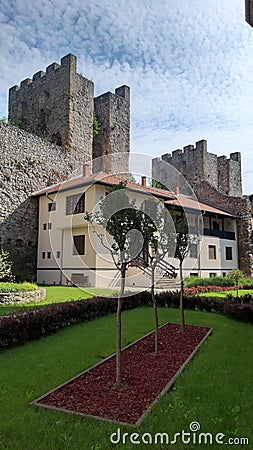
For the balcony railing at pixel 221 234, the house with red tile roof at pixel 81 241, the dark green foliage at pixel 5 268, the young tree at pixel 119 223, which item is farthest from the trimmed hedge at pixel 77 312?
the balcony railing at pixel 221 234

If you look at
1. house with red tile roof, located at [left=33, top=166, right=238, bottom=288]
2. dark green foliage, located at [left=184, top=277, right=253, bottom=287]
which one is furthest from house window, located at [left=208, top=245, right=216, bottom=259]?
dark green foliage, located at [left=184, top=277, right=253, bottom=287]

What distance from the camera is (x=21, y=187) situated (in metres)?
22.1

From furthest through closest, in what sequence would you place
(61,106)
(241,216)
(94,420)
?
(241,216) < (61,106) < (94,420)

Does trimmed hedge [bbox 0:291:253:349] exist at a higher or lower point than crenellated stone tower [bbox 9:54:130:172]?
lower

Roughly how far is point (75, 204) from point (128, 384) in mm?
15628

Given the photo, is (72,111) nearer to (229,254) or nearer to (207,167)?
(229,254)

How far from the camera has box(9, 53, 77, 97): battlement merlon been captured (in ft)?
87.5

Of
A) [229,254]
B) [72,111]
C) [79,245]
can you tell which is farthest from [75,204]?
[229,254]

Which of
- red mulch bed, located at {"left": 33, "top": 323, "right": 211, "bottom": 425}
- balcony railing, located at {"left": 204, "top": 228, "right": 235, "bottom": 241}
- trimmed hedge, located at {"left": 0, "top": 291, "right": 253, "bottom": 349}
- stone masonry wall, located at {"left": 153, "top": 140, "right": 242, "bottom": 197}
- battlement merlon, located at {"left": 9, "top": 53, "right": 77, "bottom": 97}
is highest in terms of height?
battlement merlon, located at {"left": 9, "top": 53, "right": 77, "bottom": 97}

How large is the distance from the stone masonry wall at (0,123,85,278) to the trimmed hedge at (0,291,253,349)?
33.3 feet

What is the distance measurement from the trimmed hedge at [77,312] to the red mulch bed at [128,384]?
2249 millimetres

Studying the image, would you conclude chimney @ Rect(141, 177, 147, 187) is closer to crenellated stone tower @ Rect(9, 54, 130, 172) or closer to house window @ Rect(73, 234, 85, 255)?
crenellated stone tower @ Rect(9, 54, 130, 172)

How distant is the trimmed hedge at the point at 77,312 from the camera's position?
24.4ft

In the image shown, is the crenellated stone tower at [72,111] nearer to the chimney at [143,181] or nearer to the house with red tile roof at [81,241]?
the chimney at [143,181]
